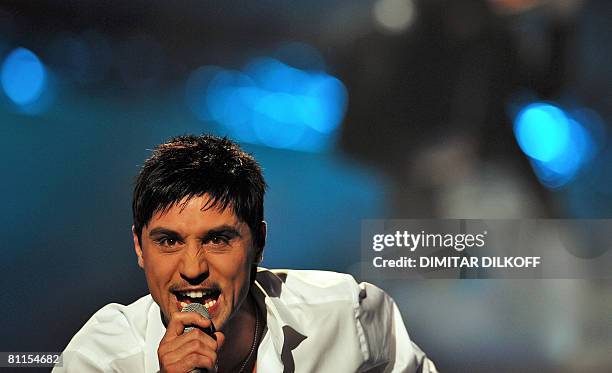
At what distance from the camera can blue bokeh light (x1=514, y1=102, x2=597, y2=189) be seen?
328 centimetres

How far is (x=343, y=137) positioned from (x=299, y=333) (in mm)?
1104

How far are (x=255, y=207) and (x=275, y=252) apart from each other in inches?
45.3

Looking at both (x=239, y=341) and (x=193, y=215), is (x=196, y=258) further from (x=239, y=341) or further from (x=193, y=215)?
(x=239, y=341)

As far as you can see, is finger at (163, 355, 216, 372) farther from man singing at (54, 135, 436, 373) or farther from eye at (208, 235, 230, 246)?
eye at (208, 235, 230, 246)

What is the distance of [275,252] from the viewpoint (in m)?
3.27

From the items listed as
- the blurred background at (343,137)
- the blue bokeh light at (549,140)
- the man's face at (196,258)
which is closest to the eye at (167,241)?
the man's face at (196,258)

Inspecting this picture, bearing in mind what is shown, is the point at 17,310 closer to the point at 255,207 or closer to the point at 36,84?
the point at 36,84

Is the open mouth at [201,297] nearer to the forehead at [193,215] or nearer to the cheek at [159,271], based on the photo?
the cheek at [159,271]

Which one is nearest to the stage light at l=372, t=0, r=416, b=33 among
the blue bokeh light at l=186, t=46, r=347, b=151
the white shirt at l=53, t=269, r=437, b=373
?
the blue bokeh light at l=186, t=46, r=347, b=151

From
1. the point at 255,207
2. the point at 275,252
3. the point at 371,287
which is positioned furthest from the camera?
the point at 275,252

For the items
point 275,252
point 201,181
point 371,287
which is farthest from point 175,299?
A: point 275,252

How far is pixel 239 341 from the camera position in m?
2.27

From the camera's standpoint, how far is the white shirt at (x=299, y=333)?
221cm

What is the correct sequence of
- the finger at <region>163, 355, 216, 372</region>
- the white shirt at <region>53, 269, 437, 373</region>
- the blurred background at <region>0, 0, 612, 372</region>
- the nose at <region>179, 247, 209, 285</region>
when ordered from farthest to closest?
the blurred background at <region>0, 0, 612, 372</region>, the white shirt at <region>53, 269, 437, 373</region>, the nose at <region>179, 247, 209, 285</region>, the finger at <region>163, 355, 216, 372</region>
